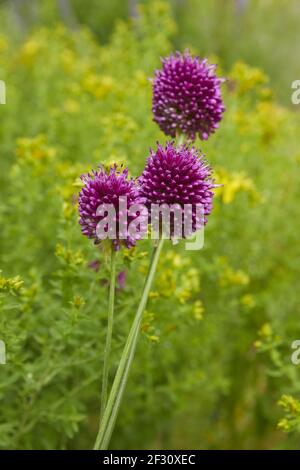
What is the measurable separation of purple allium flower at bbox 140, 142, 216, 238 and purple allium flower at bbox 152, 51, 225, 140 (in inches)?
7.4

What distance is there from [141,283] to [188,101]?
1.82 feet

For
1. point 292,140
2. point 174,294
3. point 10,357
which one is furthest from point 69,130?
point 10,357

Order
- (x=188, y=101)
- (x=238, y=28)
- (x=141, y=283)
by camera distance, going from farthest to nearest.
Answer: (x=238, y=28)
(x=141, y=283)
(x=188, y=101)

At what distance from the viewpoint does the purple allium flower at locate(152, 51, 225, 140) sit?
1.17 metres

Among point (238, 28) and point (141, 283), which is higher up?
point (238, 28)

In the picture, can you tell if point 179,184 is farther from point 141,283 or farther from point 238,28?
point 238,28

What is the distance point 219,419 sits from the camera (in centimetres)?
218

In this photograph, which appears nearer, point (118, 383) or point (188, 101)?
point (118, 383)

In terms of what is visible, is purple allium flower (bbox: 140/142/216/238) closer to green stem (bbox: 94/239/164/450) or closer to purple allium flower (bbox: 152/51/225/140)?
green stem (bbox: 94/239/164/450)

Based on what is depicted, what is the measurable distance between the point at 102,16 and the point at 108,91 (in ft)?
18.4

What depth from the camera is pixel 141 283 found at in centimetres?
156

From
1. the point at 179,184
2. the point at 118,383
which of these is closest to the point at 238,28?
the point at 179,184

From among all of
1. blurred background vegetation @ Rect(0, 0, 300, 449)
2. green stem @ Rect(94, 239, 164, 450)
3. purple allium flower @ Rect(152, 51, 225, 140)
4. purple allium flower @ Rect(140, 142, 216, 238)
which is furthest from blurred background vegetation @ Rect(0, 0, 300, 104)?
green stem @ Rect(94, 239, 164, 450)

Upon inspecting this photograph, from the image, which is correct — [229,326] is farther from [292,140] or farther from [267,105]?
[267,105]
